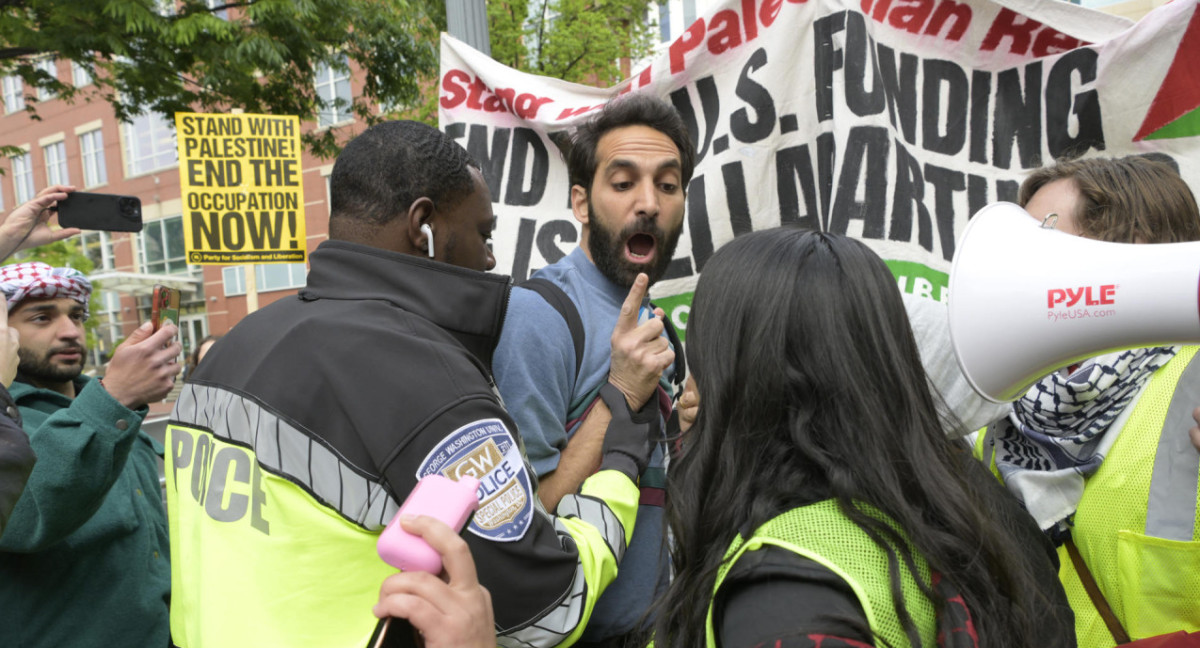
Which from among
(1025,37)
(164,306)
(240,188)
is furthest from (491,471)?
(240,188)

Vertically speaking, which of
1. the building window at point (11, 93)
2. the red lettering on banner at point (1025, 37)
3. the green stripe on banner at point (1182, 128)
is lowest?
the green stripe on banner at point (1182, 128)

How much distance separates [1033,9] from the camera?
2.65m

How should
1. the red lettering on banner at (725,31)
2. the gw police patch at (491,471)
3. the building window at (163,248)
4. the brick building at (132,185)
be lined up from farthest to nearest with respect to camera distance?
the building window at (163,248) → the brick building at (132,185) → the red lettering on banner at (725,31) → the gw police patch at (491,471)

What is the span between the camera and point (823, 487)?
1.14 meters

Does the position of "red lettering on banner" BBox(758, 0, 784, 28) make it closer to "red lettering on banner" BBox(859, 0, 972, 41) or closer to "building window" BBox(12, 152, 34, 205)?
"red lettering on banner" BBox(859, 0, 972, 41)

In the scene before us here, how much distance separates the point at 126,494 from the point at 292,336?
59.3 inches

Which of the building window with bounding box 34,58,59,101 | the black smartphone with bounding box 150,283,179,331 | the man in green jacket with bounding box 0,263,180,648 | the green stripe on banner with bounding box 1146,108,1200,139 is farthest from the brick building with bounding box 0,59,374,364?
the green stripe on banner with bounding box 1146,108,1200,139

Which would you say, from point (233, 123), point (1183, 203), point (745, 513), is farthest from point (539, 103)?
point (233, 123)

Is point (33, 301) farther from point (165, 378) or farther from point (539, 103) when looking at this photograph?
point (539, 103)

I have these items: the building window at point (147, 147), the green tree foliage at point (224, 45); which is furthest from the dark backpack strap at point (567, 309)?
the building window at point (147, 147)

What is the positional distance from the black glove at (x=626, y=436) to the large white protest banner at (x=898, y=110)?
1127mm

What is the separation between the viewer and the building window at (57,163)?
2722 centimetres

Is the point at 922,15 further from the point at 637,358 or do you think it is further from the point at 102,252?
the point at 102,252

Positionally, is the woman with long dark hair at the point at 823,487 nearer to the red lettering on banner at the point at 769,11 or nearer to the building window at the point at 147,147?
the red lettering on banner at the point at 769,11
